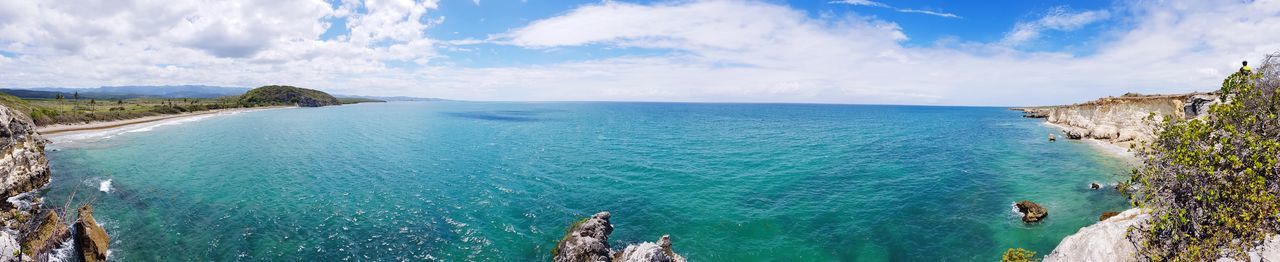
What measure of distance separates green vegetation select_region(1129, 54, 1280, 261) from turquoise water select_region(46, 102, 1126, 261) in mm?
11004

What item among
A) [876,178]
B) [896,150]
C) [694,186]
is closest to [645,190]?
[694,186]

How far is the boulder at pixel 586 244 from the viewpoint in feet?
85.3

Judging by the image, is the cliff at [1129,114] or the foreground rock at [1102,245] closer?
the foreground rock at [1102,245]

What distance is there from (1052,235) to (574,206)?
32568 mm

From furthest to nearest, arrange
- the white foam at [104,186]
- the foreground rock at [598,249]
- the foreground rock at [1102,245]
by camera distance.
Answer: the white foam at [104,186]
the foreground rock at [598,249]
the foreground rock at [1102,245]

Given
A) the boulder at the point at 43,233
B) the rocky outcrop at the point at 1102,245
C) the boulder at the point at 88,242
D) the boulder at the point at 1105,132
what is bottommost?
the boulder at the point at 88,242

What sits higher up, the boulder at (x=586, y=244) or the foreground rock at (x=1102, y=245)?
the foreground rock at (x=1102, y=245)

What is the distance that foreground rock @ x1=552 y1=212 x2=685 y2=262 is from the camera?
2380 cm

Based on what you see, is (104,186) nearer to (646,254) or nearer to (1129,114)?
(646,254)

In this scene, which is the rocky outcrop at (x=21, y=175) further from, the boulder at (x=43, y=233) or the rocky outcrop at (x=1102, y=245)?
the rocky outcrop at (x=1102, y=245)

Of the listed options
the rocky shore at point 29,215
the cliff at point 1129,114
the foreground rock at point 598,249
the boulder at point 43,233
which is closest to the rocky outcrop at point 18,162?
the rocky shore at point 29,215

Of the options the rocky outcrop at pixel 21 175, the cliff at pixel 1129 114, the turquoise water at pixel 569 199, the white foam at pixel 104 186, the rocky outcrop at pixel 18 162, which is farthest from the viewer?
the cliff at pixel 1129 114

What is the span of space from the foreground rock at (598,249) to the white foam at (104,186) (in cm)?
4512

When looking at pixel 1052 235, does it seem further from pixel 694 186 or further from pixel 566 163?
pixel 566 163
